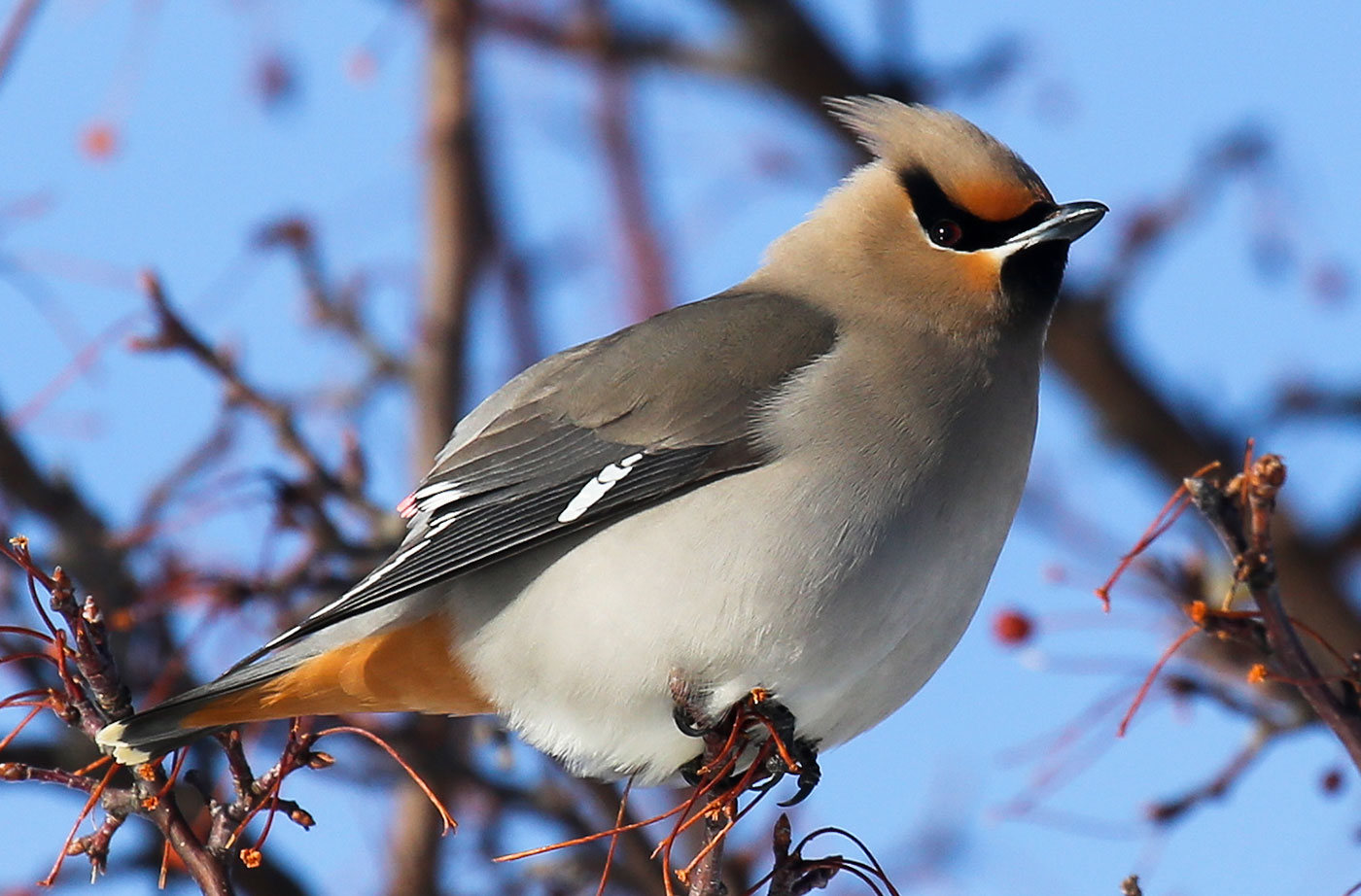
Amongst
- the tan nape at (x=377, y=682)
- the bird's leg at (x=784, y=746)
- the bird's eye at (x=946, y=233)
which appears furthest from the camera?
Result: the bird's eye at (x=946, y=233)

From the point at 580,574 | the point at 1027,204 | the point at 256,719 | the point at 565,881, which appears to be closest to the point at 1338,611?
the point at 1027,204

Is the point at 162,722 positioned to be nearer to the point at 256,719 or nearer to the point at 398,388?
the point at 256,719

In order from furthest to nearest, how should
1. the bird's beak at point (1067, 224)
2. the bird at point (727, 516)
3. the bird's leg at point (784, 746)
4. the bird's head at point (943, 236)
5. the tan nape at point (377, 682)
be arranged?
the bird's head at point (943, 236)
the bird's beak at point (1067, 224)
the tan nape at point (377, 682)
the bird at point (727, 516)
the bird's leg at point (784, 746)

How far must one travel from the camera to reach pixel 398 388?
5.82m

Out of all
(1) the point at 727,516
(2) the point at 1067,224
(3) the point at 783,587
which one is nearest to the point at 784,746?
(3) the point at 783,587

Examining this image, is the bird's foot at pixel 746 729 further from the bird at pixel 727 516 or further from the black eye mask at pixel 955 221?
the black eye mask at pixel 955 221

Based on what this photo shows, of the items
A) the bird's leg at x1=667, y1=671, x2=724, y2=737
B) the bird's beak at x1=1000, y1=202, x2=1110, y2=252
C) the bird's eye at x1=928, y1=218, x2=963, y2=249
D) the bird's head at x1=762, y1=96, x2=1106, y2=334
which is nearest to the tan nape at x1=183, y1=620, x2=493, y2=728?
the bird's leg at x1=667, y1=671, x2=724, y2=737

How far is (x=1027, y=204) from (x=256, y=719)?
2114 mm

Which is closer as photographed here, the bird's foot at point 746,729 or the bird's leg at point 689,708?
the bird's foot at point 746,729

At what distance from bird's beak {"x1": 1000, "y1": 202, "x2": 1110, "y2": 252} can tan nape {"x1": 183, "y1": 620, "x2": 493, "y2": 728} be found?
1.62 m

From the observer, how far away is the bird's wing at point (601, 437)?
3922 millimetres

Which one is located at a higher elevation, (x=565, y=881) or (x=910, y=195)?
(x=910, y=195)

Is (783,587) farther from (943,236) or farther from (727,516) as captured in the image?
(943,236)

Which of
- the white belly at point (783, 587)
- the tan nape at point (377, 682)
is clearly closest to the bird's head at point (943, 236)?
the white belly at point (783, 587)
